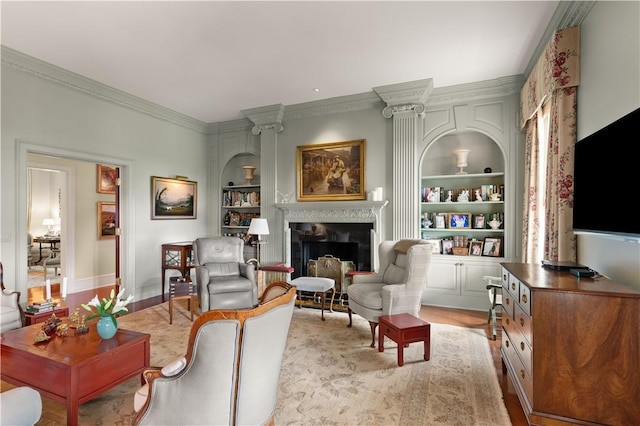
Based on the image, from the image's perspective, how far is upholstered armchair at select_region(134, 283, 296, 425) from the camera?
1361 millimetres

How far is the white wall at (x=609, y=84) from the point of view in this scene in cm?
197

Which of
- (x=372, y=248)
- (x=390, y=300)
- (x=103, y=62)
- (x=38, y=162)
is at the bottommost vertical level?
(x=390, y=300)

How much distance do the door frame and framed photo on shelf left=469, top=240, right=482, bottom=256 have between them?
5158mm

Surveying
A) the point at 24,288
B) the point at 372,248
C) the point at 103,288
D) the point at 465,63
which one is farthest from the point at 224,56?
the point at 103,288

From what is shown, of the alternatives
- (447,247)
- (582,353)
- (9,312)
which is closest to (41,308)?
(9,312)

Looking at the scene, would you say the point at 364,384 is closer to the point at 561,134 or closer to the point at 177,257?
the point at 561,134

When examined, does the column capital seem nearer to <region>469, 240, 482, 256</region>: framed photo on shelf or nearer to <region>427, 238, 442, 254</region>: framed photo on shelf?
<region>427, 238, 442, 254</region>: framed photo on shelf

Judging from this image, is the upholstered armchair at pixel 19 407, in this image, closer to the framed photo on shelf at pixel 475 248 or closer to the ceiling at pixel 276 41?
the ceiling at pixel 276 41

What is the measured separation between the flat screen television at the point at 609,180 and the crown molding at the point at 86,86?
561 centimetres

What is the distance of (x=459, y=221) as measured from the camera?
4727 millimetres

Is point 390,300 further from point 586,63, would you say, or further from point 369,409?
point 586,63

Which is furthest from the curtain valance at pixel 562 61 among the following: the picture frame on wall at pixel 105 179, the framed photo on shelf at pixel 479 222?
the picture frame on wall at pixel 105 179

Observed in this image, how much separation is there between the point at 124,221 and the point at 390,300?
4177mm

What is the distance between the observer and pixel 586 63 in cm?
259
